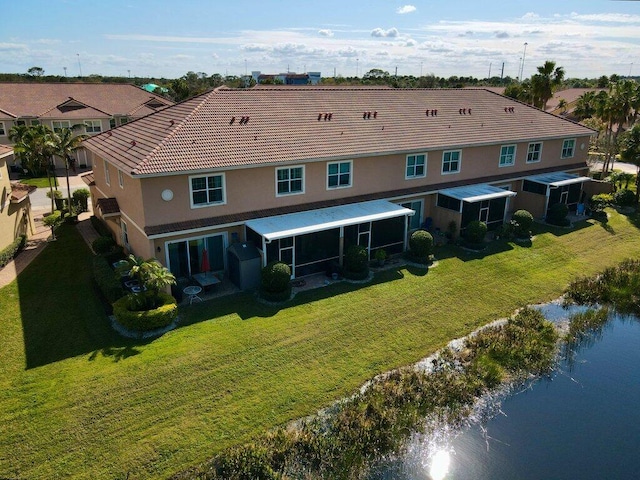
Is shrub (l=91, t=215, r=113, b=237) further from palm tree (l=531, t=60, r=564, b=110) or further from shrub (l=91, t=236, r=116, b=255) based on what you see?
palm tree (l=531, t=60, r=564, b=110)

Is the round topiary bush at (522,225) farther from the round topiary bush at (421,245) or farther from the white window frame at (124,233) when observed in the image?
the white window frame at (124,233)

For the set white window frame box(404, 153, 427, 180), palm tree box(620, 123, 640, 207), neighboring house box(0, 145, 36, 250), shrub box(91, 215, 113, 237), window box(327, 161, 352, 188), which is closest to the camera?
neighboring house box(0, 145, 36, 250)

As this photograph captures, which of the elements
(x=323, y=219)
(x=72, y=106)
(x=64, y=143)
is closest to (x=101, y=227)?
(x=64, y=143)

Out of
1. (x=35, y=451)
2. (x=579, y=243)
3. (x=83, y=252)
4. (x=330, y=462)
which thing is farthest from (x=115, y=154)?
(x=579, y=243)

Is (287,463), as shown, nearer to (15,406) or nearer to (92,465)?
(92,465)

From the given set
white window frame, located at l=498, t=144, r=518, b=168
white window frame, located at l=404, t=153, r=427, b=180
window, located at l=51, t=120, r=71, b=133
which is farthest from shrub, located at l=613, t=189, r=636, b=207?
window, located at l=51, t=120, r=71, b=133

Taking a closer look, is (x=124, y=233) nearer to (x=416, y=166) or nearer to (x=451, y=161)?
(x=416, y=166)

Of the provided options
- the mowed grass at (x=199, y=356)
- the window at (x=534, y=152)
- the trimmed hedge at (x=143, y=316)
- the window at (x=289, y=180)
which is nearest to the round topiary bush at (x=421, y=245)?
the mowed grass at (x=199, y=356)
